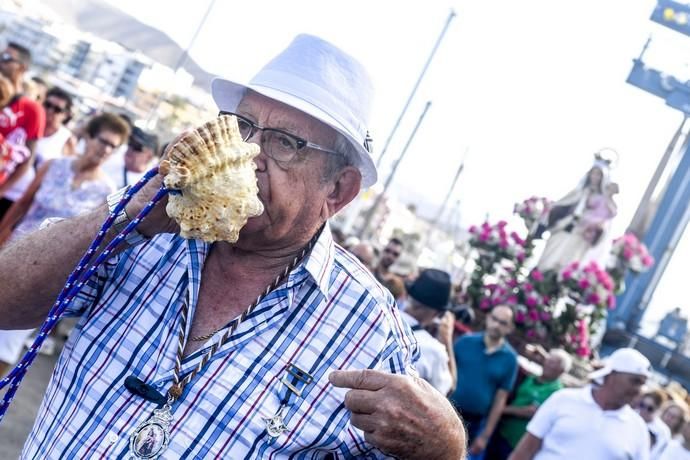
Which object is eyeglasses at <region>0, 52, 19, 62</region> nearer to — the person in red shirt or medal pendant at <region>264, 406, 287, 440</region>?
the person in red shirt

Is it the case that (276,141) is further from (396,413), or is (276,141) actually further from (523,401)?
(523,401)

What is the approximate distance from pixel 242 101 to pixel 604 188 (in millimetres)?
6624

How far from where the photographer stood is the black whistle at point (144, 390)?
1.68m

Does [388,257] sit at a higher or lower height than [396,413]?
higher

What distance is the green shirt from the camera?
6380mm

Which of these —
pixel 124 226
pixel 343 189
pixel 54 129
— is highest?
pixel 343 189

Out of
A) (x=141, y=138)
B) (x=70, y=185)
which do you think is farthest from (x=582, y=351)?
(x=70, y=185)

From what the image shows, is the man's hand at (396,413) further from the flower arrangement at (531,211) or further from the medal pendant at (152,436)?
the flower arrangement at (531,211)

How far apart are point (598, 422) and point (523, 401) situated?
1.64 meters

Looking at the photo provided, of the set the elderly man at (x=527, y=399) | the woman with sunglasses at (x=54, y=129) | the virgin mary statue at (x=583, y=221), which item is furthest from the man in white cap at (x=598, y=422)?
the woman with sunglasses at (x=54, y=129)

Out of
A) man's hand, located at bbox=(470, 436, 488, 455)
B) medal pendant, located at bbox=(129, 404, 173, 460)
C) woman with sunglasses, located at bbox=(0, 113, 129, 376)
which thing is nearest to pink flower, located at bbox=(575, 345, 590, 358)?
man's hand, located at bbox=(470, 436, 488, 455)

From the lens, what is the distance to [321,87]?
1888mm

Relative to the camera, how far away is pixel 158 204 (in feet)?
5.56

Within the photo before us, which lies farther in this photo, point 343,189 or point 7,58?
point 7,58
